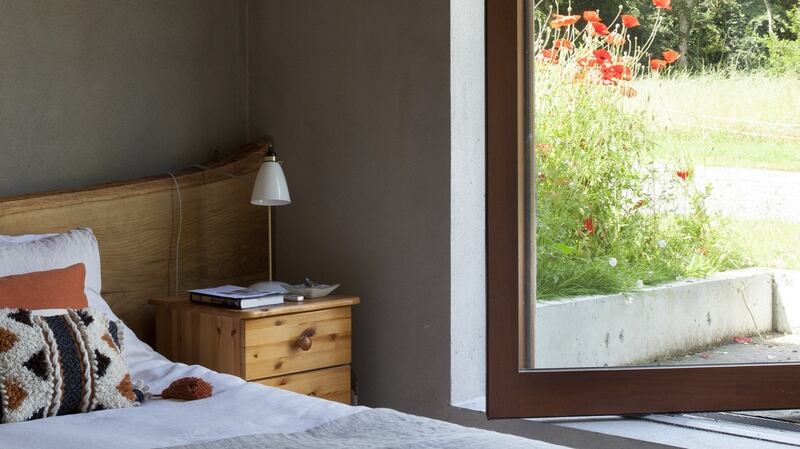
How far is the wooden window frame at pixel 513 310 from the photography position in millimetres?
2877

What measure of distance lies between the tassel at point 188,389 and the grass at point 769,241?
4.90 feet

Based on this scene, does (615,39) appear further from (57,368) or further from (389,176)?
(57,368)

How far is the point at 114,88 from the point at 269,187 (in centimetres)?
62

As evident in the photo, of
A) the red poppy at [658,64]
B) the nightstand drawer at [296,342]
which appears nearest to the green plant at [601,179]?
the red poppy at [658,64]

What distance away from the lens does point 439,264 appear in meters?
3.16

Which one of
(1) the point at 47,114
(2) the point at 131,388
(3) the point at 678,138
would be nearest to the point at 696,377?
(3) the point at 678,138

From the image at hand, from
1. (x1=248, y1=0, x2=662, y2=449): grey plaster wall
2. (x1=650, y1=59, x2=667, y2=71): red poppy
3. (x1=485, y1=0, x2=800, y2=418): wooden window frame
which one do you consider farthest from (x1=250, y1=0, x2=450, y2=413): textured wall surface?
(x1=650, y1=59, x2=667, y2=71): red poppy

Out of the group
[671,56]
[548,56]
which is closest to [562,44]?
[548,56]

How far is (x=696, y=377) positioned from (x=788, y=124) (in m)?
0.73

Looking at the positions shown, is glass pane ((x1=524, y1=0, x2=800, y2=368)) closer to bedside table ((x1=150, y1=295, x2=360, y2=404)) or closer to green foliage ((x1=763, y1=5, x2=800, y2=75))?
green foliage ((x1=763, y1=5, x2=800, y2=75))

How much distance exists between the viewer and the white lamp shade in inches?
127

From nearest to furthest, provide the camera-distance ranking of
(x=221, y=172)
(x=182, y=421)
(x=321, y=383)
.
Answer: (x=182, y=421) → (x=321, y=383) → (x=221, y=172)

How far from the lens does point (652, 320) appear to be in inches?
→ 117

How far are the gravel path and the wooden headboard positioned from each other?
152 centimetres
